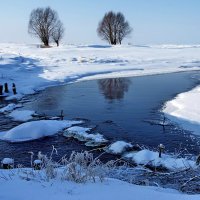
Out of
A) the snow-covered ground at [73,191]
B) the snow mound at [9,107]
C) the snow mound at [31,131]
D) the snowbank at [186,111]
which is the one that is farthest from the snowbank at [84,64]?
the snow-covered ground at [73,191]

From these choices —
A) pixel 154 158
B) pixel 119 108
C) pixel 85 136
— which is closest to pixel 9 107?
pixel 119 108

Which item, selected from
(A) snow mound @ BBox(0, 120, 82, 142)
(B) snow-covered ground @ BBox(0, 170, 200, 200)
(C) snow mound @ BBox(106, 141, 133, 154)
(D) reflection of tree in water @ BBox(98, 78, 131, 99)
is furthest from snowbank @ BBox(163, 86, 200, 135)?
(B) snow-covered ground @ BBox(0, 170, 200, 200)

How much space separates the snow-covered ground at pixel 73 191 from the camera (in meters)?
5.40

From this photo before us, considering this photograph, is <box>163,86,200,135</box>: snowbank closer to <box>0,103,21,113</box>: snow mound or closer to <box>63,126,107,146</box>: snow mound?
<box>63,126,107,146</box>: snow mound

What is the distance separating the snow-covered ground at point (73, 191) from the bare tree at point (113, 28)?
218 ft

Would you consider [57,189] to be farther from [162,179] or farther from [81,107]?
[81,107]

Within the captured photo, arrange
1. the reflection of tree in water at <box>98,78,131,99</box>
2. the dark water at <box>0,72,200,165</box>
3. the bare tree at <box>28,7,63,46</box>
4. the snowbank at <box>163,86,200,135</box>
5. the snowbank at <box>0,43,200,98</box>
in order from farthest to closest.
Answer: the bare tree at <box>28,7,63,46</box>, the snowbank at <box>0,43,200,98</box>, the reflection of tree in water at <box>98,78,131,99</box>, the snowbank at <box>163,86,200,135</box>, the dark water at <box>0,72,200,165</box>

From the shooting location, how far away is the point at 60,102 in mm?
22219

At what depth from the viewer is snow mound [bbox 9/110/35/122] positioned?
1773 centimetres

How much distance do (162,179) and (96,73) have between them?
28.8 meters

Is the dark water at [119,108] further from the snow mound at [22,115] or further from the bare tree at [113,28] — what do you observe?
the bare tree at [113,28]

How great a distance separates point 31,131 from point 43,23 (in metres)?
51.7

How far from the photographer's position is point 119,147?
12570 mm

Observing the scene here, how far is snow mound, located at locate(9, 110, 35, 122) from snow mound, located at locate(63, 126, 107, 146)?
3.39 metres
